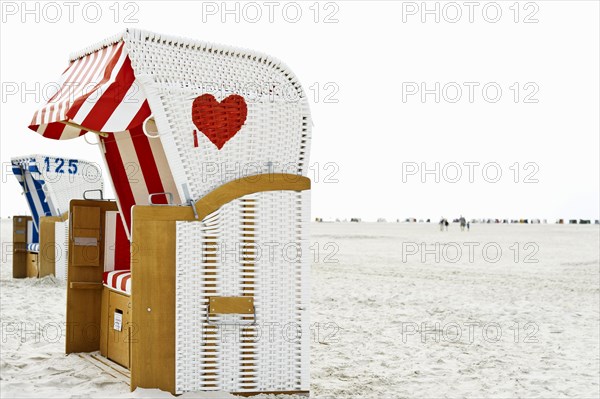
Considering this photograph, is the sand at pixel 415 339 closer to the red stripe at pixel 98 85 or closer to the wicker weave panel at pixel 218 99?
the wicker weave panel at pixel 218 99

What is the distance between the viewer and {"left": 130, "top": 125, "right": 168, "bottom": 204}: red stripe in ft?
15.3

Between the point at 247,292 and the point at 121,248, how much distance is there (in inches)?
67.9

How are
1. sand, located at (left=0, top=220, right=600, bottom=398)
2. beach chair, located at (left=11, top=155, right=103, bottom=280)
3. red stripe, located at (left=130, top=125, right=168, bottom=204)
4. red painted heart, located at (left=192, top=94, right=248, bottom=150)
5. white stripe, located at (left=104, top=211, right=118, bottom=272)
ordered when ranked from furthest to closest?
beach chair, located at (left=11, top=155, right=103, bottom=280)
white stripe, located at (left=104, top=211, right=118, bottom=272)
red stripe, located at (left=130, top=125, right=168, bottom=204)
sand, located at (left=0, top=220, right=600, bottom=398)
red painted heart, located at (left=192, top=94, right=248, bottom=150)

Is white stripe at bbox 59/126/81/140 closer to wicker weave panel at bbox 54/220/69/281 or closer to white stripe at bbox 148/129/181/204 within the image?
white stripe at bbox 148/129/181/204

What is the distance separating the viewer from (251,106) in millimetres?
3928

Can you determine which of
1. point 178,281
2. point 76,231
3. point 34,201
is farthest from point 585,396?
point 34,201

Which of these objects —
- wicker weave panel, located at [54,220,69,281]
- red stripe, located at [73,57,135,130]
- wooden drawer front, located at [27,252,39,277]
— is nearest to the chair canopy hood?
red stripe, located at [73,57,135,130]

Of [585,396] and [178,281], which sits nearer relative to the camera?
[178,281]

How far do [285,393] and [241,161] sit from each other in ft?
5.24

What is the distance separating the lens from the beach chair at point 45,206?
1033 cm

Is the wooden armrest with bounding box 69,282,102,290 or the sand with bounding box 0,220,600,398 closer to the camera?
the sand with bounding box 0,220,600,398

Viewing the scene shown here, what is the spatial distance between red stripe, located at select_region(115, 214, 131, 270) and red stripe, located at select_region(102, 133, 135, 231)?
0.25 meters

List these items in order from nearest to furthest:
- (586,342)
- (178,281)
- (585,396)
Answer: (178,281), (585,396), (586,342)

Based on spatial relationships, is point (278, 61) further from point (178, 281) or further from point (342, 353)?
point (342, 353)
